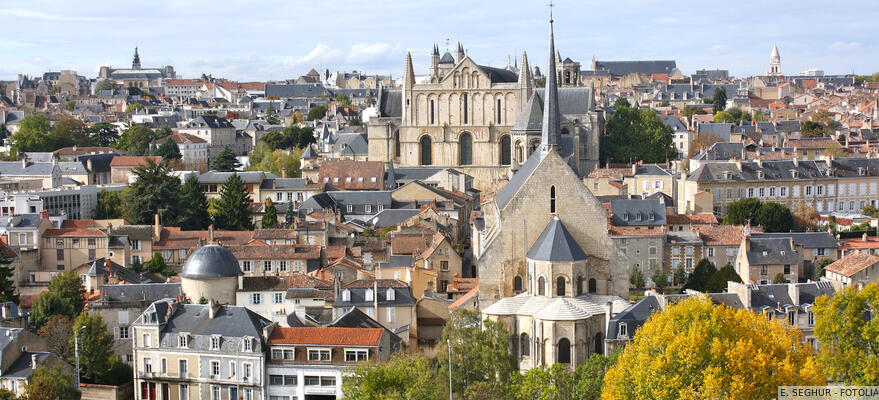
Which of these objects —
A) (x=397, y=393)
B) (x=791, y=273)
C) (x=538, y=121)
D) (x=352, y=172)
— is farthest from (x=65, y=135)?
(x=397, y=393)

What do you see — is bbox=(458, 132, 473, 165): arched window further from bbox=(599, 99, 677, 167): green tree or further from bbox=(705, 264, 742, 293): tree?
bbox=(705, 264, 742, 293): tree

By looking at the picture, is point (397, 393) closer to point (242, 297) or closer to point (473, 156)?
point (242, 297)

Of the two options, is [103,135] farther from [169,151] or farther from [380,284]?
[380,284]

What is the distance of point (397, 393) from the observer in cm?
3203

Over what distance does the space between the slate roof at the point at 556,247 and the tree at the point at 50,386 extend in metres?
15.5

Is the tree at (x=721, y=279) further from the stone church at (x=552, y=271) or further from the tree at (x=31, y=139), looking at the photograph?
the tree at (x=31, y=139)

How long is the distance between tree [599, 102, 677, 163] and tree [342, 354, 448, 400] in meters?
61.4

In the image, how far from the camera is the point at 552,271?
3853 centimetres

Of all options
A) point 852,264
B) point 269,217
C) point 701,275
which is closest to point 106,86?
point 269,217

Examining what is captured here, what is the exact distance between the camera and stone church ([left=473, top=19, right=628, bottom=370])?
123 ft

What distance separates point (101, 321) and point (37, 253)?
17.4 metres

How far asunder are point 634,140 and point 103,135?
5128 cm

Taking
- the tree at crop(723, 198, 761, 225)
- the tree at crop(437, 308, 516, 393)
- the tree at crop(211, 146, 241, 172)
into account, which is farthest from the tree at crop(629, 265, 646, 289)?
the tree at crop(211, 146, 241, 172)

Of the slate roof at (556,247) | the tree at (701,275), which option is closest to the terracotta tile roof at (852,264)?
the tree at (701,275)
